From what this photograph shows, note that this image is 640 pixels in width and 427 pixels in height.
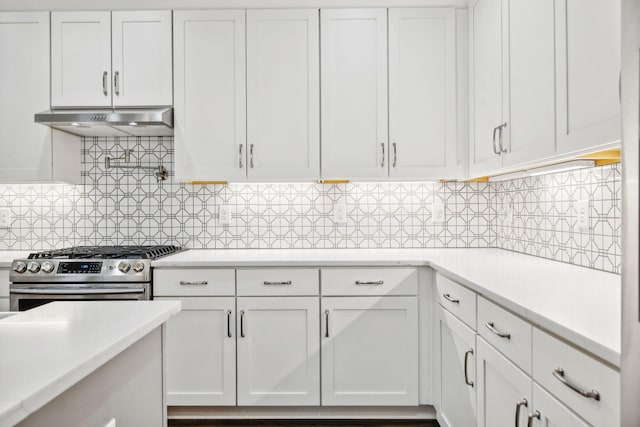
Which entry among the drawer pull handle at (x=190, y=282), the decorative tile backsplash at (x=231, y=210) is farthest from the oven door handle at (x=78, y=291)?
the decorative tile backsplash at (x=231, y=210)

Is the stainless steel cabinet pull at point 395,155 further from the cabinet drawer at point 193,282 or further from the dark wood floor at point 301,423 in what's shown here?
the dark wood floor at point 301,423

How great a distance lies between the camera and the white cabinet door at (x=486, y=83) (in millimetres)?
2031

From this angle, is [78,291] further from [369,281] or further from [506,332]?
[506,332]

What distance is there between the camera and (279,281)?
226cm

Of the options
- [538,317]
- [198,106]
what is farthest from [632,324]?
[198,106]

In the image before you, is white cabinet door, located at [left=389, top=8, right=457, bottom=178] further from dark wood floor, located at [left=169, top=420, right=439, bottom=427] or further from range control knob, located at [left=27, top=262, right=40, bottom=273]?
range control knob, located at [left=27, top=262, right=40, bottom=273]

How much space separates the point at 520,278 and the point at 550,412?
65cm

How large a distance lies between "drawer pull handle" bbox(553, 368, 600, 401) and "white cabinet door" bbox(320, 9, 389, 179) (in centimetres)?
166

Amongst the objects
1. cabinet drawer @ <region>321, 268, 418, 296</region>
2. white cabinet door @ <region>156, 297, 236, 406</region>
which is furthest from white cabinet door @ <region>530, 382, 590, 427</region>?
white cabinet door @ <region>156, 297, 236, 406</region>

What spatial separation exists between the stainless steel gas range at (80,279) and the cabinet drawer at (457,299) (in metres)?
1.50

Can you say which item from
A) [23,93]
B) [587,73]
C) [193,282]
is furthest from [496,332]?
[23,93]

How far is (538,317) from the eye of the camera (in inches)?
42.4

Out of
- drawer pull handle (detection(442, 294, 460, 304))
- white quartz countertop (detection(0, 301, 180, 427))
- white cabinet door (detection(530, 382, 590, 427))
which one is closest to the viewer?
white quartz countertop (detection(0, 301, 180, 427))

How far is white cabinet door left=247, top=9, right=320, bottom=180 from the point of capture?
2516 millimetres
